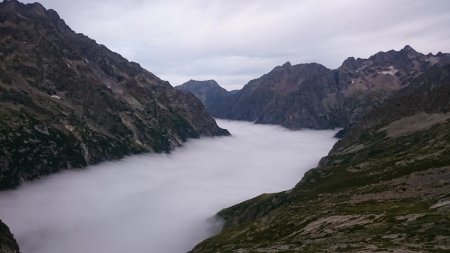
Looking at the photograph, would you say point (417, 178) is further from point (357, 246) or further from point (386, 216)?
point (357, 246)

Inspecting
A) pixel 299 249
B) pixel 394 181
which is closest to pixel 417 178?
pixel 394 181

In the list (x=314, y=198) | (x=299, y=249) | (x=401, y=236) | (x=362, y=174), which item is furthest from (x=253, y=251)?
(x=362, y=174)

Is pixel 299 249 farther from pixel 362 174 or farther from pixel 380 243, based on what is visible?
pixel 362 174

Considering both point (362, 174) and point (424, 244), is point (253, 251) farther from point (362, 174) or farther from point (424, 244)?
point (362, 174)

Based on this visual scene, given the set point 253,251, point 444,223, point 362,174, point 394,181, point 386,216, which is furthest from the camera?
point 362,174

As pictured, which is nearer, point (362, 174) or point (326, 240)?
point (326, 240)

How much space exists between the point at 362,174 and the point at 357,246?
125 meters

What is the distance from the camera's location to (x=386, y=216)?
281 feet

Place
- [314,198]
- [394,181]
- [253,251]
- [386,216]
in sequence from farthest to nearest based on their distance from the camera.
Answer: [314,198]
[394,181]
[253,251]
[386,216]

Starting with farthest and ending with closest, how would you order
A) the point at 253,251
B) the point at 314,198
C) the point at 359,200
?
the point at 314,198
the point at 359,200
the point at 253,251

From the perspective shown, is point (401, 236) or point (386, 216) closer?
point (401, 236)

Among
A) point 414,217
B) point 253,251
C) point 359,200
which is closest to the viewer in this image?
point 414,217

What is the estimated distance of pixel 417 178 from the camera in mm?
132500

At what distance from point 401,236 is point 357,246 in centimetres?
690
